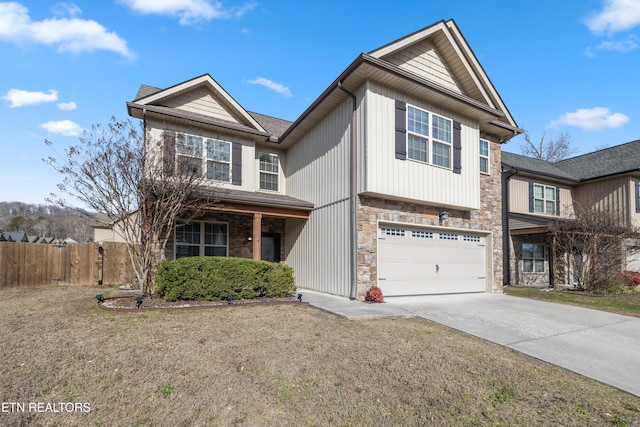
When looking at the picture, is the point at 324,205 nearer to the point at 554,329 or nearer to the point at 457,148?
the point at 457,148

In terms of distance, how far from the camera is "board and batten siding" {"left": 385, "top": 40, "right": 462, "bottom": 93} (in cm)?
945

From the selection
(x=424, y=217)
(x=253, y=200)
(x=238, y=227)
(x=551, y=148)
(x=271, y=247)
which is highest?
(x=551, y=148)

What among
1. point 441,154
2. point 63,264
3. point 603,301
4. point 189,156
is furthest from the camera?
point 63,264

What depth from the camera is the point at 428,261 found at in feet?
33.3

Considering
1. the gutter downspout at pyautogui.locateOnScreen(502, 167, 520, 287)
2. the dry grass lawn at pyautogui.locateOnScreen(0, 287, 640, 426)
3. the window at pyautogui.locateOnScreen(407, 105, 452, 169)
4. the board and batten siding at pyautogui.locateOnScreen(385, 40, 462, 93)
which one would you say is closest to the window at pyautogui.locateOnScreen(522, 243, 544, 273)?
the gutter downspout at pyautogui.locateOnScreen(502, 167, 520, 287)

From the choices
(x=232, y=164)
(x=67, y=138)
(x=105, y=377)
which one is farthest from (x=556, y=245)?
(x=67, y=138)

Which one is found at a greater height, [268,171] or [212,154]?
[212,154]

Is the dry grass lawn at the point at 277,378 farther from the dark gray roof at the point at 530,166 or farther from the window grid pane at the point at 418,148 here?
the dark gray roof at the point at 530,166

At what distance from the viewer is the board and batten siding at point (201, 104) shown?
1134 centimetres

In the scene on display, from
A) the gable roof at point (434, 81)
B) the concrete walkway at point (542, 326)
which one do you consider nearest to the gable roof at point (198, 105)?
the gable roof at point (434, 81)

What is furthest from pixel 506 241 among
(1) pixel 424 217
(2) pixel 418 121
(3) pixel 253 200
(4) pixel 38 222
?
(4) pixel 38 222

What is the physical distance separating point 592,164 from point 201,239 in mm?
20570

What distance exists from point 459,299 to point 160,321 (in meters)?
7.82

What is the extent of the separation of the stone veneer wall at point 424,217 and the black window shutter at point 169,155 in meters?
4.84
